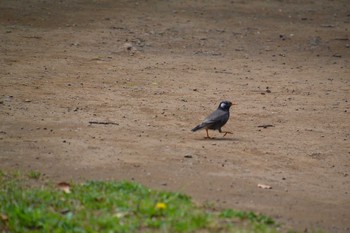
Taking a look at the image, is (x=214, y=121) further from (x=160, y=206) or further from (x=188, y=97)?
(x=160, y=206)

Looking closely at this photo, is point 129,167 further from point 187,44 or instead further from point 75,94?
point 187,44

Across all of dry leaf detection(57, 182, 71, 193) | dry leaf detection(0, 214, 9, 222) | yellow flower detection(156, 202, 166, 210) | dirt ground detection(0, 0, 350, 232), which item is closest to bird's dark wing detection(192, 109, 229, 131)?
dirt ground detection(0, 0, 350, 232)

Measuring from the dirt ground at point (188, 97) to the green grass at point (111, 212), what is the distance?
43 centimetres

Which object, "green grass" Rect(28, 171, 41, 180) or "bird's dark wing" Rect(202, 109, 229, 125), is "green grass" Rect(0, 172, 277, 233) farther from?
"bird's dark wing" Rect(202, 109, 229, 125)

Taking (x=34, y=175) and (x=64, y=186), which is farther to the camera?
(x=34, y=175)

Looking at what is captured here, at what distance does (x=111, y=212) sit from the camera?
268 inches

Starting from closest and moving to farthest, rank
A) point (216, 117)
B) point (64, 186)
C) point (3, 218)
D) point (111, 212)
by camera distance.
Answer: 1. point (3, 218)
2. point (111, 212)
3. point (64, 186)
4. point (216, 117)

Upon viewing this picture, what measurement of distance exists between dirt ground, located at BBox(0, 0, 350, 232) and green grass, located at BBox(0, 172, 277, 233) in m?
0.43

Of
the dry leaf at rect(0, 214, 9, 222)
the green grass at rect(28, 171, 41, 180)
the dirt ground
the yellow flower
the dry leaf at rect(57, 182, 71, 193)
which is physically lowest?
the dirt ground

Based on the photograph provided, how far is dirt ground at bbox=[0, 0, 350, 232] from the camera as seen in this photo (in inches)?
319

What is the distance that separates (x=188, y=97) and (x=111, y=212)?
5.70 metres

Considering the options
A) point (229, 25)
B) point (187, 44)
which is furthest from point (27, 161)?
point (229, 25)

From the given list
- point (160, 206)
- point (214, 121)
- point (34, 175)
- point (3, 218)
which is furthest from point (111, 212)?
point (214, 121)

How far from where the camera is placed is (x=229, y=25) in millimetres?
18312
